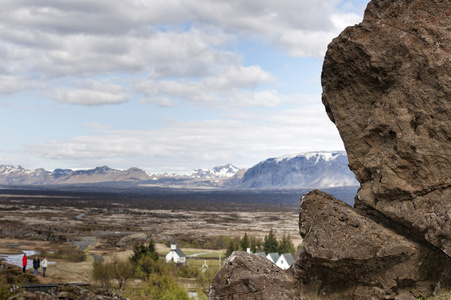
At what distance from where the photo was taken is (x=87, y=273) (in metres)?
64.4

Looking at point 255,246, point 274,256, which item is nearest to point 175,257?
point 255,246

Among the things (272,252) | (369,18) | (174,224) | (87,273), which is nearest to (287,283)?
(369,18)

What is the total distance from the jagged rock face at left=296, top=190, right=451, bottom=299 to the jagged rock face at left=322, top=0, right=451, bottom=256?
79cm

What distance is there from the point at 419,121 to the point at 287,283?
637cm

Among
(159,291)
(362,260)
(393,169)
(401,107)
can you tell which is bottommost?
(159,291)

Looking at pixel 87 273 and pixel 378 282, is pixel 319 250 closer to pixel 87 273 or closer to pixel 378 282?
pixel 378 282

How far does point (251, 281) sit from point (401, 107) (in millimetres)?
7022

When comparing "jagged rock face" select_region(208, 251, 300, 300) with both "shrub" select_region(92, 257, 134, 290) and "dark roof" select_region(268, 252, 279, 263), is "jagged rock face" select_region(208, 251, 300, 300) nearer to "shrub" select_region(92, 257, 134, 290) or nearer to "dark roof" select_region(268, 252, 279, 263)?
"shrub" select_region(92, 257, 134, 290)

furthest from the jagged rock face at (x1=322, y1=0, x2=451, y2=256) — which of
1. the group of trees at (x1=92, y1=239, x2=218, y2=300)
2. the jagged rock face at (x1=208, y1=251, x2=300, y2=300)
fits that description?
the group of trees at (x1=92, y1=239, x2=218, y2=300)

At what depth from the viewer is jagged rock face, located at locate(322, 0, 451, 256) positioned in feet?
42.0

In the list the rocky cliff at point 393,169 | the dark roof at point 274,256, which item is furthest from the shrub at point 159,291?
the rocky cliff at point 393,169

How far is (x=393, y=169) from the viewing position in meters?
13.4

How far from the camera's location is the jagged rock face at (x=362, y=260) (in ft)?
42.8

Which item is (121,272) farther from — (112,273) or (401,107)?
(401,107)
